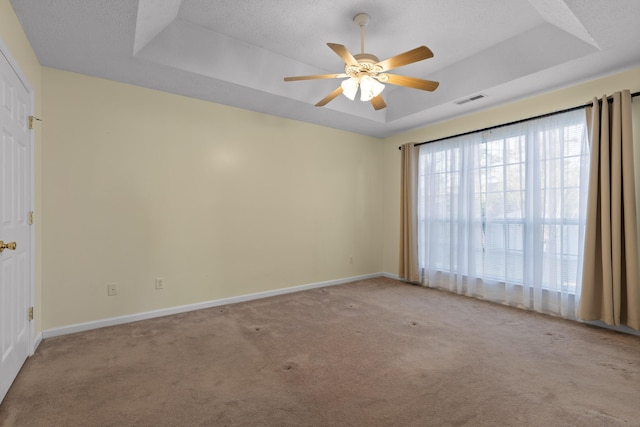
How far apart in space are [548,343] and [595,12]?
2.59 meters

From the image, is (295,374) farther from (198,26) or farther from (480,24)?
(480,24)

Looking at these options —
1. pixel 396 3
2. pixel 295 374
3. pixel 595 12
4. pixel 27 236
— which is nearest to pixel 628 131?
pixel 595 12

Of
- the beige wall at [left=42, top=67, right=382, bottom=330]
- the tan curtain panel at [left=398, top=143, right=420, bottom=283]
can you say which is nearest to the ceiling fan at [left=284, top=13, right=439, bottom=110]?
the beige wall at [left=42, top=67, right=382, bottom=330]

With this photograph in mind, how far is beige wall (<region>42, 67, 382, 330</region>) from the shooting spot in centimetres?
288

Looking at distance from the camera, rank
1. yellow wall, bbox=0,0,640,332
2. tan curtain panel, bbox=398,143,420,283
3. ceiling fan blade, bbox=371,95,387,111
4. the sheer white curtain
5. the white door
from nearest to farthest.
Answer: the white door, yellow wall, bbox=0,0,640,332, ceiling fan blade, bbox=371,95,387,111, the sheer white curtain, tan curtain panel, bbox=398,143,420,283

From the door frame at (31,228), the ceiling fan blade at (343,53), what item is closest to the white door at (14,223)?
the door frame at (31,228)

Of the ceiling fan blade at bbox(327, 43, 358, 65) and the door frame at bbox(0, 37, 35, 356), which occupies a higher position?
the ceiling fan blade at bbox(327, 43, 358, 65)

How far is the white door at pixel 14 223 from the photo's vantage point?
1.86 meters

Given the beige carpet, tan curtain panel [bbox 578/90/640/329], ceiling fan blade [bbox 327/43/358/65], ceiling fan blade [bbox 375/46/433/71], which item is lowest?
the beige carpet

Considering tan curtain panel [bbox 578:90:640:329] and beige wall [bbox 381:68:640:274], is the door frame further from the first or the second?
tan curtain panel [bbox 578:90:640:329]

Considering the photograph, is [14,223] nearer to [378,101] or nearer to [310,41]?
[310,41]

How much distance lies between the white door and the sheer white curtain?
4501 mm

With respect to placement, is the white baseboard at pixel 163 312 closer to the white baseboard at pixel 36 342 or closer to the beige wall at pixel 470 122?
the white baseboard at pixel 36 342

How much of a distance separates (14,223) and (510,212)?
15.3 ft
